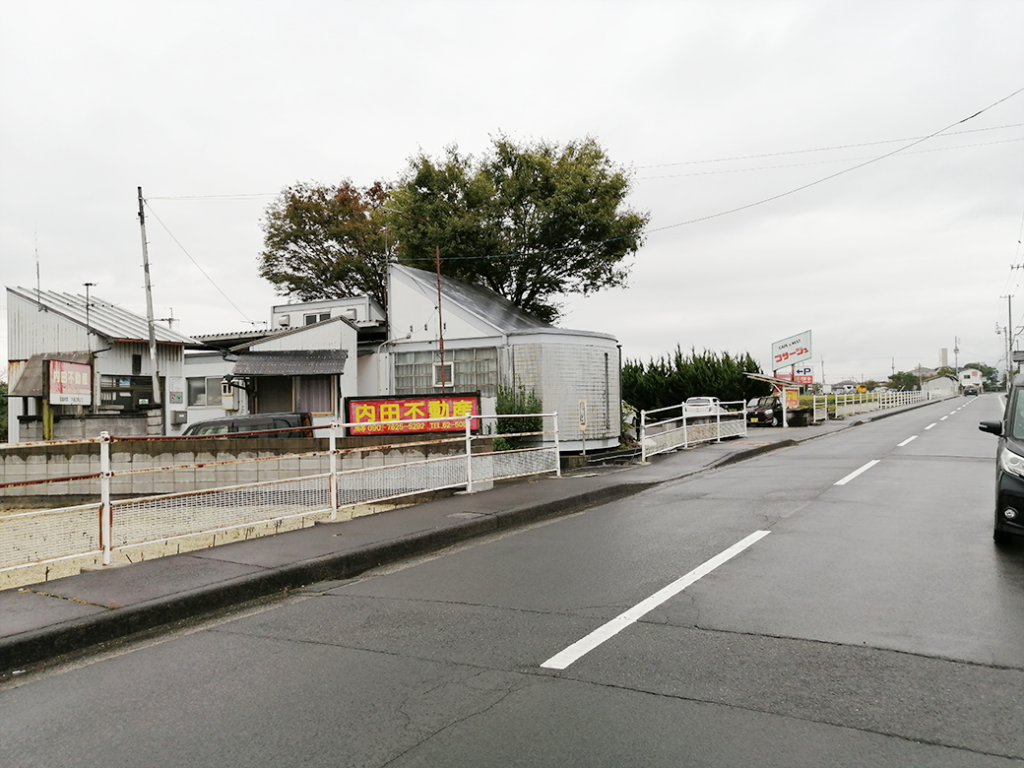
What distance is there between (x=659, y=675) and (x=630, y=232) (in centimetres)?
2825

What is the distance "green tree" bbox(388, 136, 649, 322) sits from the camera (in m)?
29.3

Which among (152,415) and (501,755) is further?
(152,415)

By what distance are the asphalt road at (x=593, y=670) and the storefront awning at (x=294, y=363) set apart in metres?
14.9

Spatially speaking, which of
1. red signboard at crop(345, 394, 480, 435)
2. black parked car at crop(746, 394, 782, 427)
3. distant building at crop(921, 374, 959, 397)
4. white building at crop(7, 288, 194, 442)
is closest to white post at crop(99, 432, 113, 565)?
red signboard at crop(345, 394, 480, 435)

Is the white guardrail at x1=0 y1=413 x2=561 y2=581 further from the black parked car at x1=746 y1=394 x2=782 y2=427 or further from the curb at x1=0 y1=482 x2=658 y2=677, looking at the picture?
the black parked car at x1=746 y1=394 x2=782 y2=427

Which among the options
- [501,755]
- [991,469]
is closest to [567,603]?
[501,755]

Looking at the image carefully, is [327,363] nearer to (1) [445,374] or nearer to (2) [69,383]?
(1) [445,374]

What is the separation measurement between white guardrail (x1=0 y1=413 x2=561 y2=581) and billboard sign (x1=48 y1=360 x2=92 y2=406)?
13296mm

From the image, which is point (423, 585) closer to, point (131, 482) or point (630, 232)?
point (131, 482)

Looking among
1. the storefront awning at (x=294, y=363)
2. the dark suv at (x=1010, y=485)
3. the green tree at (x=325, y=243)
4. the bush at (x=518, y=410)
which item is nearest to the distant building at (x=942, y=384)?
the green tree at (x=325, y=243)

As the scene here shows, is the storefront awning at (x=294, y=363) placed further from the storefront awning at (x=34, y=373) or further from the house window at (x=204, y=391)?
the storefront awning at (x=34, y=373)

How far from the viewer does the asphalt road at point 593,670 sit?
3.60m

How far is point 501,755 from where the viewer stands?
3.48 meters

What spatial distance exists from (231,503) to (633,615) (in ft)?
20.9
